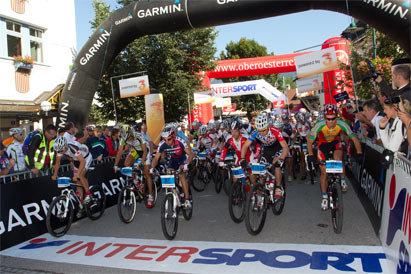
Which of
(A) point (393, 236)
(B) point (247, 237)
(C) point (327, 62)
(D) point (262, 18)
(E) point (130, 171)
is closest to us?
(A) point (393, 236)

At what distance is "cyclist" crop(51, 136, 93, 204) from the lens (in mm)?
6090

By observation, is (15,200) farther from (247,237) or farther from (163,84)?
(163,84)

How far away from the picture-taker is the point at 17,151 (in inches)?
291

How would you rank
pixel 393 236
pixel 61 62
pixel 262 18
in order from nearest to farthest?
pixel 393 236 < pixel 262 18 < pixel 61 62

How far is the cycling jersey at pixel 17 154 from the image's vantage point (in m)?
7.33

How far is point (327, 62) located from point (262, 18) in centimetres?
389

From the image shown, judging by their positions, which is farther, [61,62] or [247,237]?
[61,62]

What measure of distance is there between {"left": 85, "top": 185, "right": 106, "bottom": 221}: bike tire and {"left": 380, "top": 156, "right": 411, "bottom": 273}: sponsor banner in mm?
5481

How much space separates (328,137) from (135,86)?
8.14 meters

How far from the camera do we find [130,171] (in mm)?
7207

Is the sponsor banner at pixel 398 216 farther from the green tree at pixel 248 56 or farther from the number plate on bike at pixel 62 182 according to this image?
the green tree at pixel 248 56

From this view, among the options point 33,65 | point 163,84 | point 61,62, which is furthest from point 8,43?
point 163,84

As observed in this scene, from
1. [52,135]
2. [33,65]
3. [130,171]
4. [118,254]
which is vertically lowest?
[118,254]

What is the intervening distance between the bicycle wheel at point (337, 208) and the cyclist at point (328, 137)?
1.13 ft
